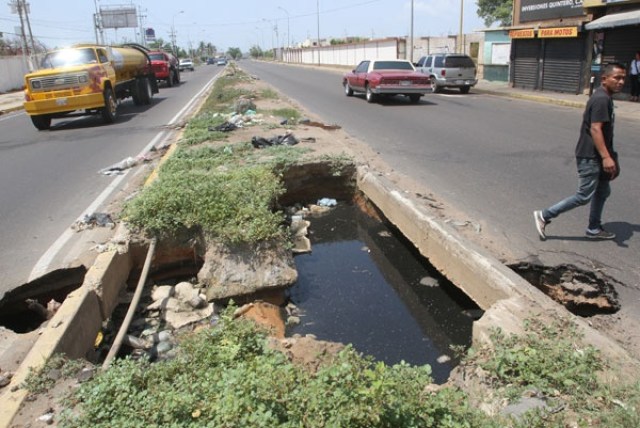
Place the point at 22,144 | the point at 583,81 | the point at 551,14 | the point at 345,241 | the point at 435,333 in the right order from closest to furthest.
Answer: the point at 435,333 → the point at 345,241 → the point at 22,144 → the point at 583,81 → the point at 551,14

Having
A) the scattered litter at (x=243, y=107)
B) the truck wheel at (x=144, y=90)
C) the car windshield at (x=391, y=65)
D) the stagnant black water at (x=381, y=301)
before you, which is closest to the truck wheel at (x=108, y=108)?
the scattered litter at (x=243, y=107)

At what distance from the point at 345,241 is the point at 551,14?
70.2 feet

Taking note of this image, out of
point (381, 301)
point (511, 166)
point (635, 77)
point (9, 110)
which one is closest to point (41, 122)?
point (9, 110)

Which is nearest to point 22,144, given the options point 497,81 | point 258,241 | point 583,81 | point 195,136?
point 195,136

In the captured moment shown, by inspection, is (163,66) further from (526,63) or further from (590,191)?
(590,191)

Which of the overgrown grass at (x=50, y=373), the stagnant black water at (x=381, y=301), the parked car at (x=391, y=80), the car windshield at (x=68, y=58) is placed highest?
the car windshield at (x=68, y=58)

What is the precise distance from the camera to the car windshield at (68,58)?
1585 cm

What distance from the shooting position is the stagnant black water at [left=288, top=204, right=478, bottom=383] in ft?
14.5

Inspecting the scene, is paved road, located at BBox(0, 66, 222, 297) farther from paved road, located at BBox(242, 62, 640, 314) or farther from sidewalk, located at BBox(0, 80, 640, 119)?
sidewalk, located at BBox(0, 80, 640, 119)

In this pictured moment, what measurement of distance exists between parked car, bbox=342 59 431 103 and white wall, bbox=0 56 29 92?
2828 cm

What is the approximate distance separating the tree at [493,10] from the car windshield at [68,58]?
6271 centimetres

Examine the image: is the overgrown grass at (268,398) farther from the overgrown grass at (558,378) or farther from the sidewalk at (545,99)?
the sidewalk at (545,99)

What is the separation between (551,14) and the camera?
76.5ft

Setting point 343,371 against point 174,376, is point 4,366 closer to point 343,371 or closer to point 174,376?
point 174,376
